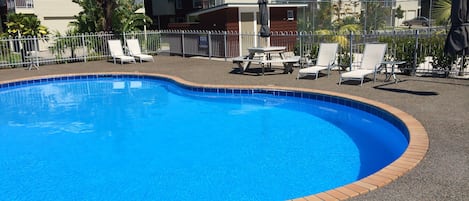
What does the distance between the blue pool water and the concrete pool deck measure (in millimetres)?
674

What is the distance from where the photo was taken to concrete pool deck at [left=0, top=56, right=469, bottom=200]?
4023 mm

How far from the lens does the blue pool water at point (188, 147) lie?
5.46 meters

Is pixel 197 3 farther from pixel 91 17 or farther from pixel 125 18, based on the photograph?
pixel 91 17

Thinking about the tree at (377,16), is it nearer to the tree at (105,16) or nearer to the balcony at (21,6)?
the tree at (105,16)

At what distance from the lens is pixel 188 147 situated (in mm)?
7156

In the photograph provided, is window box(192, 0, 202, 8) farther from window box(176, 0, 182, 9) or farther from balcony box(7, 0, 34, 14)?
balcony box(7, 0, 34, 14)

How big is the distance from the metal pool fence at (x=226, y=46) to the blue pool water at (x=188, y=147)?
12.3 feet

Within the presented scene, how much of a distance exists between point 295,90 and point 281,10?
1224cm

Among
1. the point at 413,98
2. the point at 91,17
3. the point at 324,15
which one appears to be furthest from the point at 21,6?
the point at 413,98

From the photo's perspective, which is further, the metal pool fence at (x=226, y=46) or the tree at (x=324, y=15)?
the tree at (x=324, y=15)

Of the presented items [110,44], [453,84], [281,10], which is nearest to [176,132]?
[453,84]

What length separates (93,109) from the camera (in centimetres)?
1038

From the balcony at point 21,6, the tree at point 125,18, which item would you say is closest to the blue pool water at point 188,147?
the tree at point 125,18

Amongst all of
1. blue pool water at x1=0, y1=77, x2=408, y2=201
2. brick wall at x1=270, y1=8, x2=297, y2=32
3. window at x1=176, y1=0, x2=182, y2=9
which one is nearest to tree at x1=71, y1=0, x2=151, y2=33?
brick wall at x1=270, y1=8, x2=297, y2=32
